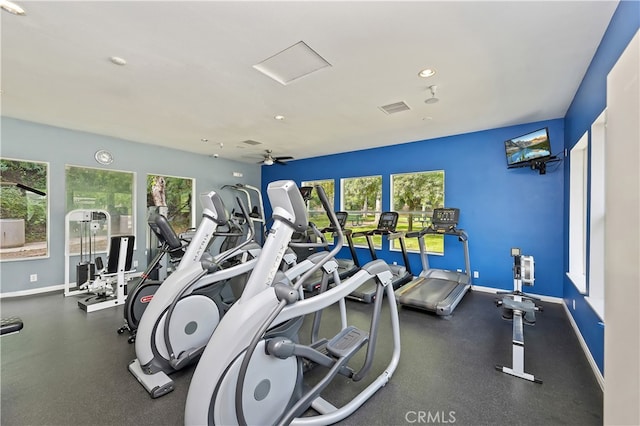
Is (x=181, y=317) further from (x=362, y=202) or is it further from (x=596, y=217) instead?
(x=362, y=202)

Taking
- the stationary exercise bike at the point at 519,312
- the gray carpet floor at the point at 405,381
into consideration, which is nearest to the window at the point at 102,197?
the gray carpet floor at the point at 405,381

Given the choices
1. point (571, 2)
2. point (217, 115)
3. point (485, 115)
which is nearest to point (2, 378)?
point (217, 115)

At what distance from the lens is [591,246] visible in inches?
97.8

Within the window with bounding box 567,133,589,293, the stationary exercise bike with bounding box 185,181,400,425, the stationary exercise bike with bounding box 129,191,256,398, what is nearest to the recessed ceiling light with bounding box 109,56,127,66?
the stationary exercise bike with bounding box 129,191,256,398

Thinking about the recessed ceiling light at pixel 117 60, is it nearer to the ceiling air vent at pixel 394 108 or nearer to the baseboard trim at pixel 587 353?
the ceiling air vent at pixel 394 108

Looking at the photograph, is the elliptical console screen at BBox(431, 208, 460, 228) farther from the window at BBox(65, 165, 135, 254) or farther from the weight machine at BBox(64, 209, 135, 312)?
the window at BBox(65, 165, 135, 254)

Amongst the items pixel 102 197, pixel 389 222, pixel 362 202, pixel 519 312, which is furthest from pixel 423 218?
pixel 102 197

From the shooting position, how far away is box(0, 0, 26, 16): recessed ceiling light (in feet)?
6.06

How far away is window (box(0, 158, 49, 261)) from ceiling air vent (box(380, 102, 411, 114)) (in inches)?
216

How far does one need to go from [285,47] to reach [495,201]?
4.25 m

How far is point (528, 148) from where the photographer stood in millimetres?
4020

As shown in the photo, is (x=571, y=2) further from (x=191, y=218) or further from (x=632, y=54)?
(x=191, y=218)

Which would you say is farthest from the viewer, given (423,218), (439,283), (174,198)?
(174,198)

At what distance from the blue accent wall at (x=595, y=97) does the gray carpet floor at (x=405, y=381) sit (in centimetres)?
28
